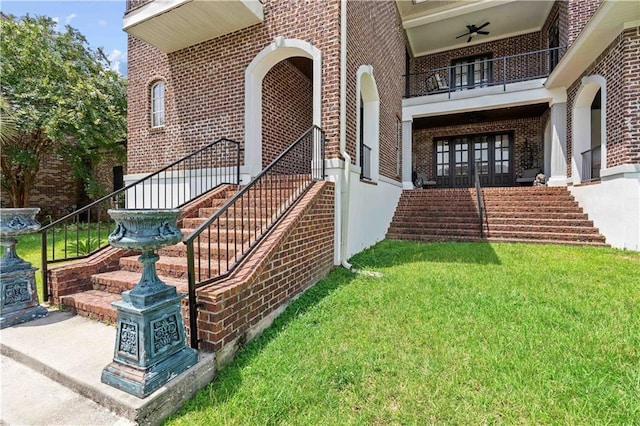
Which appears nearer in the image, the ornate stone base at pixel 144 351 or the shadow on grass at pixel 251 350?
the ornate stone base at pixel 144 351

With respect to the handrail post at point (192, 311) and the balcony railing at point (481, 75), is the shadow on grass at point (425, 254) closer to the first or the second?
the handrail post at point (192, 311)

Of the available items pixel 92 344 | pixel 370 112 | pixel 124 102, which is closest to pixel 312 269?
pixel 92 344

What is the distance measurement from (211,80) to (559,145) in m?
9.44

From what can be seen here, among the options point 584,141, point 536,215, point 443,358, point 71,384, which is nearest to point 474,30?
point 584,141

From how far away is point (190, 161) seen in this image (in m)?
6.83

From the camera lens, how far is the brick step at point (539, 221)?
715 cm

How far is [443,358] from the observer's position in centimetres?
245

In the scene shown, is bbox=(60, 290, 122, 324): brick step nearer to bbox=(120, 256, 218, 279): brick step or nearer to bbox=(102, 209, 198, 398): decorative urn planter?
bbox=(120, 256, 218, 279): brick step

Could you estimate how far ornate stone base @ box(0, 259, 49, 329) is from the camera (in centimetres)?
305

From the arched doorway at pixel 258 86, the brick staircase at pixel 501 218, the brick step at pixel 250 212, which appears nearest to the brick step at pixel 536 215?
the brick staircase at pixel 501 218

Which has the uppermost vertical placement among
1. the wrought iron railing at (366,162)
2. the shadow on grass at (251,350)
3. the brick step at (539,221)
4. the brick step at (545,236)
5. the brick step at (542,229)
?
the wrought iron railing at (366,162)

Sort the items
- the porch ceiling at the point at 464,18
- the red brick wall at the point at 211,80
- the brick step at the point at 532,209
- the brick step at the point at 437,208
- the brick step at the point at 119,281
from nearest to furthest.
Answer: the brick step at the point at 119,281, the red brick wall at the point at 211,80, the brick step at the point at 532,209, the brick step at the point at 437,208, the porch ceiling at the point at 464,18

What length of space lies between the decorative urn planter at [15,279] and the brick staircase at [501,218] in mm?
6760

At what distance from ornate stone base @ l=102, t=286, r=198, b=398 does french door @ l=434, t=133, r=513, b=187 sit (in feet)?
41.2
